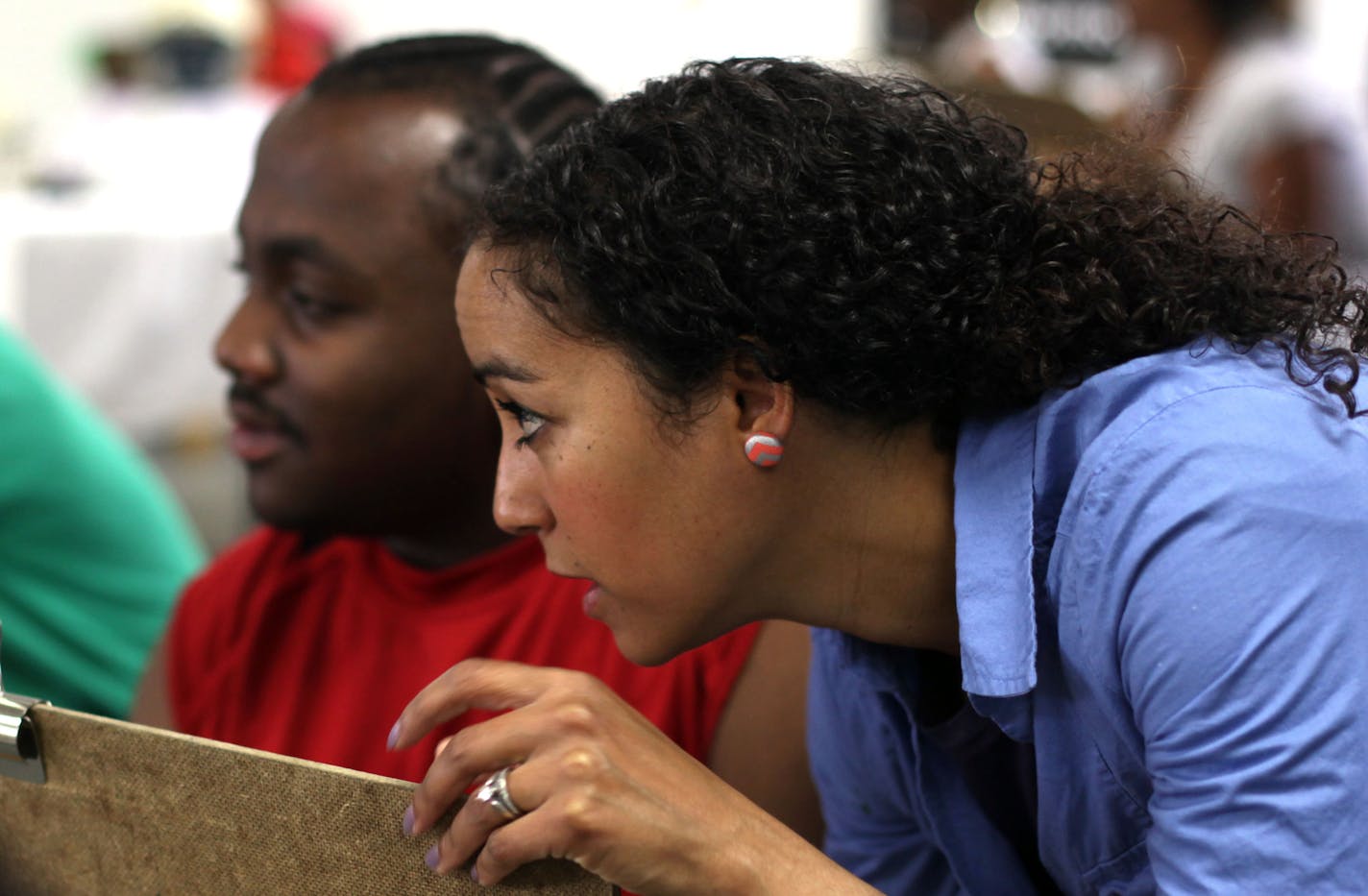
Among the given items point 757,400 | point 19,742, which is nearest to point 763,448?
point 757,400

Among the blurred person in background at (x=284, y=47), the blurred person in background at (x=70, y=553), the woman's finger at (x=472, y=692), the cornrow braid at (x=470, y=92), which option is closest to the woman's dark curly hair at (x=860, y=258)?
the woman's finger at (x=472, y=692)

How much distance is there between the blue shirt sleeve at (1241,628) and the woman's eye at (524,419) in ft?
0.97

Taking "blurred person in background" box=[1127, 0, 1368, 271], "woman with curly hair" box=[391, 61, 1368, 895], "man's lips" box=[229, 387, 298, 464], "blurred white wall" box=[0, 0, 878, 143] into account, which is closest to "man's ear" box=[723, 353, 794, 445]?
"woman with curly hair" box=[391, 61, 1368, 895]

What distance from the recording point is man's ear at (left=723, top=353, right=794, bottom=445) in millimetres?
829

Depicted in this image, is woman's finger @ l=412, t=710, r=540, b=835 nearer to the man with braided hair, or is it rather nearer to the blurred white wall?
the man with braided hair

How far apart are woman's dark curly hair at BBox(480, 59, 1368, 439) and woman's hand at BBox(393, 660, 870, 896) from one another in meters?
0.18

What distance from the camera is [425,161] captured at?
1.17 metres

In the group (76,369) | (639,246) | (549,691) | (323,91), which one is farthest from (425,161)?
(76,369)

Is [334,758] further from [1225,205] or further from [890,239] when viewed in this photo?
[1225,205]

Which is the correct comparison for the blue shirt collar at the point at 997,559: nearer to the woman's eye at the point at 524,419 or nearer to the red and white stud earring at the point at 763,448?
the red and white stud earring at the point at 763,448

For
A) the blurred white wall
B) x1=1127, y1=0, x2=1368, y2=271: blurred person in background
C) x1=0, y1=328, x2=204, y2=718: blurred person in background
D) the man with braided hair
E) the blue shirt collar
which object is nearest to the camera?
the blue shirt collar

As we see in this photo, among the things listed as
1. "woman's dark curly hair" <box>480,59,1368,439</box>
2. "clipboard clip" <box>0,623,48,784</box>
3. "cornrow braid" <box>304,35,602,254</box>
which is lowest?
"clipboard clip" <box>0,623,48,784</box>

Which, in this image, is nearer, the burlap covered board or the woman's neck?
the burlap covered board

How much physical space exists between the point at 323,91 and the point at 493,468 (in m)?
Result: 0.33
